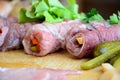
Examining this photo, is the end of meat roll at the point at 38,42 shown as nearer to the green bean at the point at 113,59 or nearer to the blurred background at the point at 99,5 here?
the green bean at the point at 113,59

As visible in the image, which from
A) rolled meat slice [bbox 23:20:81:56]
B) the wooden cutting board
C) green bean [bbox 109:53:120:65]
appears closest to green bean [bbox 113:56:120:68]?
green bean [bbox 109:53:120:65]

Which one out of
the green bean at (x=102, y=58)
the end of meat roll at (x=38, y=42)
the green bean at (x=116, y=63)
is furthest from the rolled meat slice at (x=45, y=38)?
the green bean at (x=116, y=63)

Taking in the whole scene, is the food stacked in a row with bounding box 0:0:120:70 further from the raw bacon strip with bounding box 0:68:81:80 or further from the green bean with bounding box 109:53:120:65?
the raw bacon strip with bounding box 0:68:81:80

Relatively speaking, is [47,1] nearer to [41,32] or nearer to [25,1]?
[41,32]

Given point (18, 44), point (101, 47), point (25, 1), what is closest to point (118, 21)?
point (101, 47)

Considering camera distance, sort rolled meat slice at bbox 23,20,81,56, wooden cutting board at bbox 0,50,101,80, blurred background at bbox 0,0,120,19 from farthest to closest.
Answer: blurred background at bbox 0,0,120,19, rolled meat slice at bbox 23,20,81,56, wooden cutting board at bbox 0,50,101,80

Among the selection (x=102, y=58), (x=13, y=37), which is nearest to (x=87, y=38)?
(x=102, y=58)

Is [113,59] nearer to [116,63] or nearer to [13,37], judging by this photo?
[116,63]
